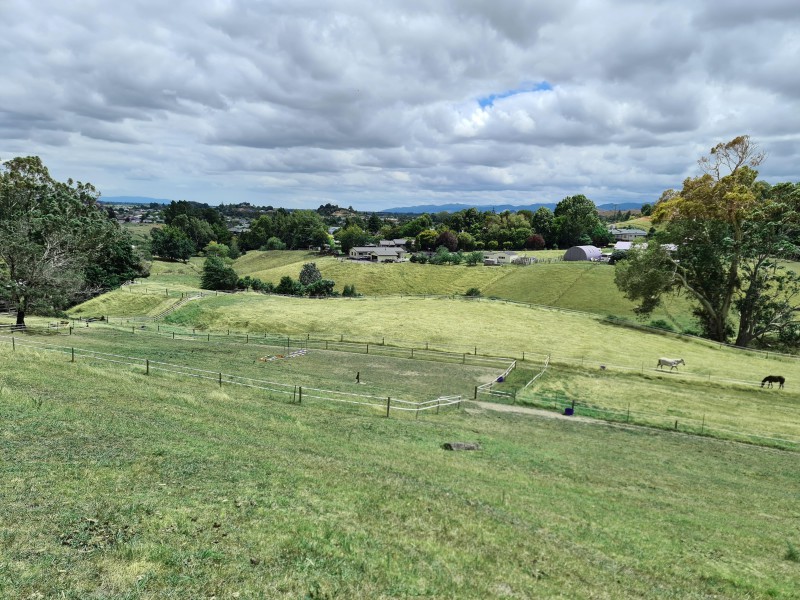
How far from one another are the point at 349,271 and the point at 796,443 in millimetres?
99081

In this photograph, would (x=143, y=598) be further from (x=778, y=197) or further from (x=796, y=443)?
(x=778, y=197)

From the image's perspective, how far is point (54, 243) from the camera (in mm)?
52250

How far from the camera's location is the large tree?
47.5m

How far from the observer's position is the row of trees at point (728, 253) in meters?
56.0

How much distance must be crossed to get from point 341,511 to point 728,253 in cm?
6565

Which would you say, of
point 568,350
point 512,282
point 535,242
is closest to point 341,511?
point 568,350

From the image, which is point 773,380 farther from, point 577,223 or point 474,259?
point 577,223

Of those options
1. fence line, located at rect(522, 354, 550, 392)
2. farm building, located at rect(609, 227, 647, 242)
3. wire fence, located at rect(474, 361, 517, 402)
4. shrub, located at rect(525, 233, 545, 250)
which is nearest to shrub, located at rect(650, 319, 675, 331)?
fence line, located at rect(522, 354, 550, 392)

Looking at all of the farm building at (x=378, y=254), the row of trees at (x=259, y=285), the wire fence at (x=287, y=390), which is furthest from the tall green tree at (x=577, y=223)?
the wire fence at (x=287, y=390)

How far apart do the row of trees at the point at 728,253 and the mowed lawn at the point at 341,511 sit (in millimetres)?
45322

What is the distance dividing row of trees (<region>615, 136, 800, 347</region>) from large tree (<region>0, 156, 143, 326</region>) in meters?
72.1

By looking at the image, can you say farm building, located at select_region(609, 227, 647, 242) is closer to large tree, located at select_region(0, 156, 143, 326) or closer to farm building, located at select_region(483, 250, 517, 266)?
farm building, located at select_region(483, 250, 517, 266)

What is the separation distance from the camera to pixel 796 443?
2628 centimetres

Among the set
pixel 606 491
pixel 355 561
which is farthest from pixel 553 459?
pixel 355 561
